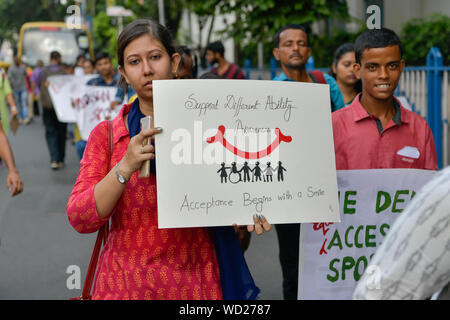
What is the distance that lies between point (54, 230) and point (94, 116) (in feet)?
5.30

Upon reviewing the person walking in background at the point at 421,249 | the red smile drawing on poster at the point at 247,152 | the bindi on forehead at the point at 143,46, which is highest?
the bindi on forehead at the point at 143,46

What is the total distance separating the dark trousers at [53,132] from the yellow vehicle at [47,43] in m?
14.4

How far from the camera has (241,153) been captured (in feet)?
8.69

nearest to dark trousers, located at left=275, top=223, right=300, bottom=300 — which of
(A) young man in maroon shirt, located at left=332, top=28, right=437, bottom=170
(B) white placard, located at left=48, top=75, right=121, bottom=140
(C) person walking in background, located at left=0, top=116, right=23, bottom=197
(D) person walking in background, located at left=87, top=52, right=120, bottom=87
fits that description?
(A) young man in maroon shirt, located at left=332, top=28, right=437, bottom=170

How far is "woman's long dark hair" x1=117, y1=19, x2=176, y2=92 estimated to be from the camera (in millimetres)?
2725

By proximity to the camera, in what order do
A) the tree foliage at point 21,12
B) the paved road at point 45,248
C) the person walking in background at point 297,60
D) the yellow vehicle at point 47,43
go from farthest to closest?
the tree foliage at point 21,12 → the yellow vehicle at point 47,43 → the paved road at point 45,248 → the person walking in background at point 297,60

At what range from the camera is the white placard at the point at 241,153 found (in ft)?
8.41

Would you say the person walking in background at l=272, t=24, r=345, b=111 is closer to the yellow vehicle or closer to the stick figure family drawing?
the stick figure family drawing

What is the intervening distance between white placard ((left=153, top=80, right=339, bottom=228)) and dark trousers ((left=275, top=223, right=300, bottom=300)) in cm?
188

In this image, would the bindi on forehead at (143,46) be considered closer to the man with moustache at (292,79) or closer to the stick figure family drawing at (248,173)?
the stick figure family drawing at (248,173)

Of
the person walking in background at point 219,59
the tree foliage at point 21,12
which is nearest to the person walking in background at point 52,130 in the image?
the person walking in background at point 219,59

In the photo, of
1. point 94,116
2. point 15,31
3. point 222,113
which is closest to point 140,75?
point 222,113

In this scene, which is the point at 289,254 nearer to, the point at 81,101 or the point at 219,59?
the point at 219,59

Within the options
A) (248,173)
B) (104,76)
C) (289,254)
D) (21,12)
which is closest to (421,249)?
(248,173)
